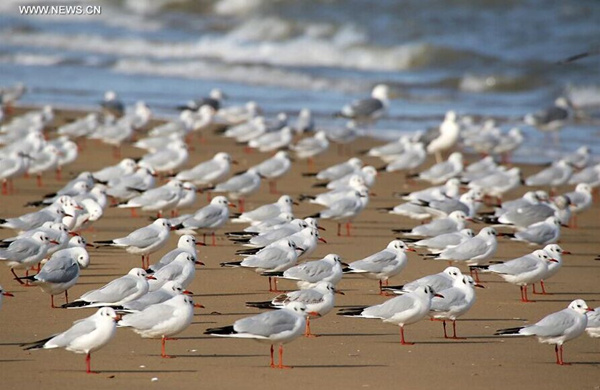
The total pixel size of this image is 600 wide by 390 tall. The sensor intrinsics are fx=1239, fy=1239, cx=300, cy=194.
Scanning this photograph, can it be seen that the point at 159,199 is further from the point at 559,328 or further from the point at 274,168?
the point at 559,328

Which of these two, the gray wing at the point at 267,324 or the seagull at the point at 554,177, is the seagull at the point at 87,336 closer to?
the gray wing at the point at 267,324

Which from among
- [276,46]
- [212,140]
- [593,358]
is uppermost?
[276,46]

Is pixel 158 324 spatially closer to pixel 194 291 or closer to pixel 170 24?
pixel 194 291

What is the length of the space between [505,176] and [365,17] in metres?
23.9

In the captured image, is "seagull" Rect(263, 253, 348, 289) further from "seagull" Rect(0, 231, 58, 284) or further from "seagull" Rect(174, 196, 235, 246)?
"seagull" Rect(174, 196, 235, 246)

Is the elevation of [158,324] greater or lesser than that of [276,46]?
lesser

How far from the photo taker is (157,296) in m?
9.32

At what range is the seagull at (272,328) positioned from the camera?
8477 millimetres

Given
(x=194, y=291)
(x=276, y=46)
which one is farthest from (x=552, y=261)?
(x=276, y=46)

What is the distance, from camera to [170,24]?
139ft

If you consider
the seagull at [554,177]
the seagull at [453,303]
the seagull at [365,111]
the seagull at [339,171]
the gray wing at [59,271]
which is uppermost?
the seagull at [365,111]

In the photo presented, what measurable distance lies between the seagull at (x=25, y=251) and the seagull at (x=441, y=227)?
398 centimetres

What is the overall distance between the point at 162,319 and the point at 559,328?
285 cm

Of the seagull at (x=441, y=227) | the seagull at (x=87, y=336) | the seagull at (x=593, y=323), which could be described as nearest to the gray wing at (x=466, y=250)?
the seagull at (x=441, y=227)
